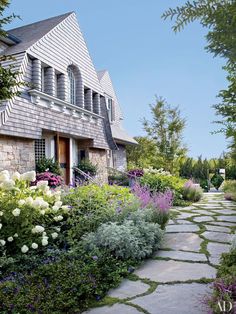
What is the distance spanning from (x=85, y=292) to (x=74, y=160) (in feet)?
30.3

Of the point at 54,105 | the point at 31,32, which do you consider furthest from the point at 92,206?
the point at 31,32

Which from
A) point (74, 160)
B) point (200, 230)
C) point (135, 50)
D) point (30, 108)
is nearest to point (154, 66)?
point (135, 50)

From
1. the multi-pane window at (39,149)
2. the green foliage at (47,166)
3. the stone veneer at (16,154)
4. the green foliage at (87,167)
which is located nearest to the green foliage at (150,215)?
the stone veneer at (16,154)

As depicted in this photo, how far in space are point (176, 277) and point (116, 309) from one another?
0.91 m

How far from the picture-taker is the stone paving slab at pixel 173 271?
128 inches

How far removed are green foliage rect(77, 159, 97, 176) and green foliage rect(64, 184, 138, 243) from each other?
6.39 meters

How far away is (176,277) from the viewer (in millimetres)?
3260

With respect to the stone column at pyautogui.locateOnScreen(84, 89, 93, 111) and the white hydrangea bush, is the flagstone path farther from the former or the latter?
the stone column at pyautogui.locateOnScreen(84, 89, 93, 111)

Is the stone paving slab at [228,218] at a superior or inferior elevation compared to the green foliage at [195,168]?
inferior

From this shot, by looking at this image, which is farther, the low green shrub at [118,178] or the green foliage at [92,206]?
the low green shrub at [118,178]

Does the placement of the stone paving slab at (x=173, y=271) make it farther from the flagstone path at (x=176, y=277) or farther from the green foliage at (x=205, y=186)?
the green foliage at (x=205, y=186)

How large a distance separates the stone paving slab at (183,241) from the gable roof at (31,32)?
6.94m

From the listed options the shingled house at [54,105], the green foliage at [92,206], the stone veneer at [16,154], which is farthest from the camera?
the shingled house at [54,105]

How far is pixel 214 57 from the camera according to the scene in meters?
2.05
